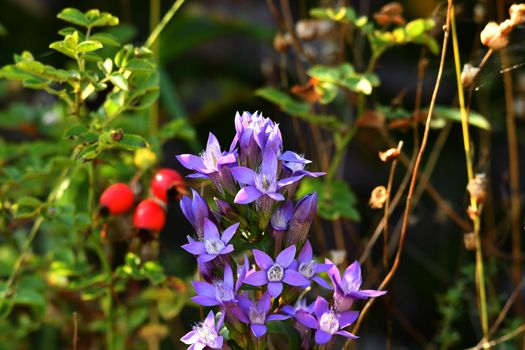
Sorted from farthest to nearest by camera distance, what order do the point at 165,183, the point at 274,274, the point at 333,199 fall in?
the point at 333,199 < the point at 165,183 < the point at 274,274

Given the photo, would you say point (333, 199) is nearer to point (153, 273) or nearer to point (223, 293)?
point (153, 273)

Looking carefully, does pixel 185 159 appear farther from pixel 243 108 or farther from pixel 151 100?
pixel 243 108

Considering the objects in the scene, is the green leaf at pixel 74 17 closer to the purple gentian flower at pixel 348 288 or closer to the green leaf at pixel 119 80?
the green leaf at pixel 119 80

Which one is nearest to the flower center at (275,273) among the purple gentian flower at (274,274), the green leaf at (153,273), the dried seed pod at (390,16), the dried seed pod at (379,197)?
the purple gentian flower at (274,274)

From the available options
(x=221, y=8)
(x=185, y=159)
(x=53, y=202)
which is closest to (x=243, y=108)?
(x=221, y=8)

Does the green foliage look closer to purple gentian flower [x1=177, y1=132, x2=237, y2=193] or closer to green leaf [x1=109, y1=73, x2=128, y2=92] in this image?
green leaf [x1=109, y1=73, x2=128, y2=92]

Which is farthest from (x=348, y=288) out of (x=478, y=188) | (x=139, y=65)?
(x=139, y=65)

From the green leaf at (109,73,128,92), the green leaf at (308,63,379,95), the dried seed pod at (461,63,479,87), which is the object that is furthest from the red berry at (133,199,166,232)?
the dried seed pod at (461,63,479,87)
